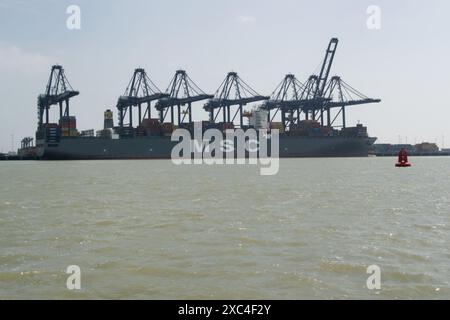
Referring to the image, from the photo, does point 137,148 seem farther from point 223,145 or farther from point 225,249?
point 225,249

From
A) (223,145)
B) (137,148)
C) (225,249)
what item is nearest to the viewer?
(225,249)

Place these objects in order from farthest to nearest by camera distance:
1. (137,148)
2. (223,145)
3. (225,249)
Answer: (223,145) → (137,148) → (225,249)

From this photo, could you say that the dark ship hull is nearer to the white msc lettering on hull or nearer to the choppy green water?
the white msc lettering on hull

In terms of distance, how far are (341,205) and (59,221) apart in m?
10.2

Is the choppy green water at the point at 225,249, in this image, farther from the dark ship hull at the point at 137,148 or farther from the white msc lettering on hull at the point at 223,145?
the white msc lettering on hull at the point at 223,145

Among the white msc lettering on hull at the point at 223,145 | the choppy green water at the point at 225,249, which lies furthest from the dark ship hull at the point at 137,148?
the choppy green water at the point at 225,249

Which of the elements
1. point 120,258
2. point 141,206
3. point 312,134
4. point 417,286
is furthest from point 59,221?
point 312,134

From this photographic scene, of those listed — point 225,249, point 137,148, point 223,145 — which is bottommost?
point 225,249

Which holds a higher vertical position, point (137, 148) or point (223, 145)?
point (223, 145)

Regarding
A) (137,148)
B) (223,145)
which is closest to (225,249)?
(137,148)

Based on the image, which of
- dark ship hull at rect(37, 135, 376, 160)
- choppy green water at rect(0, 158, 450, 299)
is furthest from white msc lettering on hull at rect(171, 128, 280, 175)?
choppy green water at rect(0, 158, 450, 299)

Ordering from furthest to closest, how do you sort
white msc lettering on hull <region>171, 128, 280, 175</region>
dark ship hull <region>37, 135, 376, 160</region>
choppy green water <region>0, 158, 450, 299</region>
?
white msc lettering on hull <region>171, 128, 280, 175</region>, dark ship hull <region>37, 135, 376, 160</region>, choppy green water <region>0, 158, 450, 299</region>

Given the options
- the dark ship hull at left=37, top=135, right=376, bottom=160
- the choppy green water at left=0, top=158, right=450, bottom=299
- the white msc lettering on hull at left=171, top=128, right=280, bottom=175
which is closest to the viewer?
the choppy green water at left=0, top=158, right=450, bottom=299
